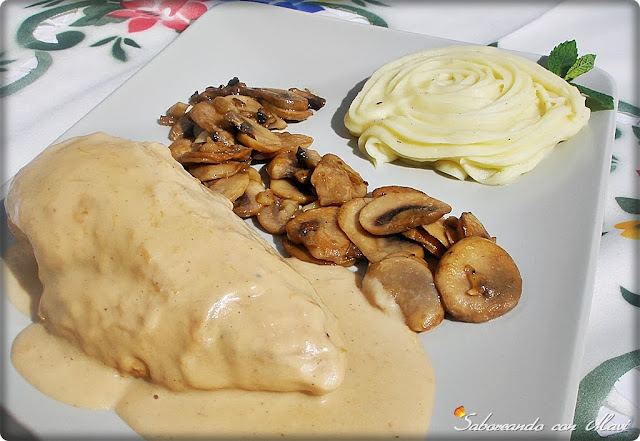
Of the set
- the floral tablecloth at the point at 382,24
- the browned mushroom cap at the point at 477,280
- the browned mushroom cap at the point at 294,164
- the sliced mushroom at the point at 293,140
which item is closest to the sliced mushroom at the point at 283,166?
the browned mushroom cap at the point at 294,164

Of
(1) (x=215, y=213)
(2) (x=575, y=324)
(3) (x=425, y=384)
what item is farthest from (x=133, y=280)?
(2) (x=575, y=324)

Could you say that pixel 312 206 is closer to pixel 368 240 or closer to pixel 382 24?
pixel 368 240

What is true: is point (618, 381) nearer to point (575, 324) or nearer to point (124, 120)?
point (575, 324)

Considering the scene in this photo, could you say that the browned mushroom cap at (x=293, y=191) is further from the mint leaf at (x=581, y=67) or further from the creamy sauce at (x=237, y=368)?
the mint leaf at (x=581, y=67)

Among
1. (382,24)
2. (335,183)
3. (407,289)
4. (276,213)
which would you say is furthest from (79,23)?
(407,289)

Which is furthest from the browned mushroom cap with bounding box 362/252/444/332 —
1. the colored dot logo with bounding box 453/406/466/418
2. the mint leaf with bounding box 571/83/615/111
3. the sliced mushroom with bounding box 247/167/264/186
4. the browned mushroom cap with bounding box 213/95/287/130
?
the mint leaf with bounding box 571/83/615/111

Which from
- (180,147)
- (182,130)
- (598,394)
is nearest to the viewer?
(598,394)
